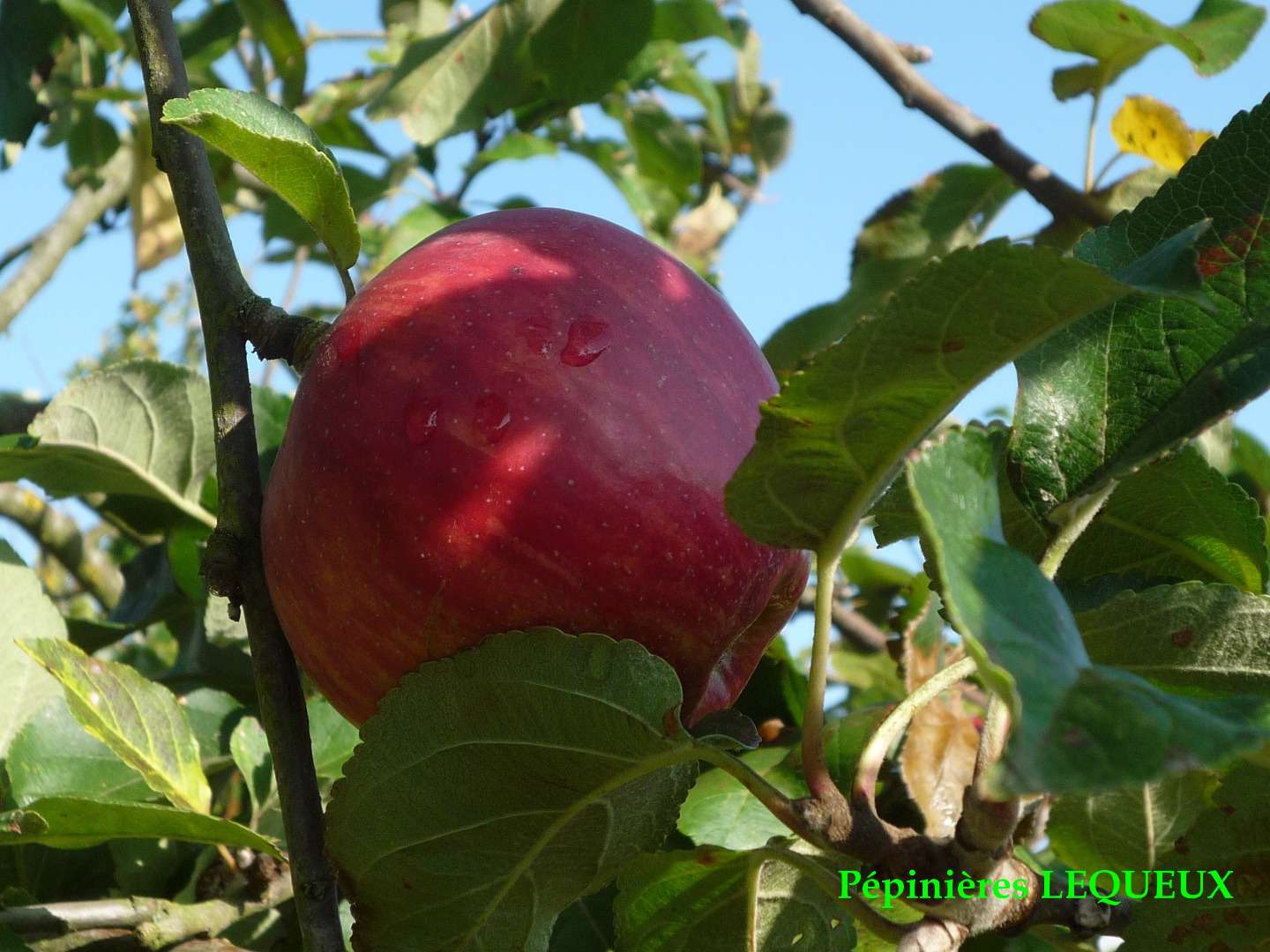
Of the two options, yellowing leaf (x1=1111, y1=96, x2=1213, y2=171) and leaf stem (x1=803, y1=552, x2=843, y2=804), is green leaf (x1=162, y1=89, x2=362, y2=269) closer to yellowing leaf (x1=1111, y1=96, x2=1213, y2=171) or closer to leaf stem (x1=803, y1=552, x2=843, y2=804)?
leaf stem (x1=803, y1=552, x2=843, y2=804)

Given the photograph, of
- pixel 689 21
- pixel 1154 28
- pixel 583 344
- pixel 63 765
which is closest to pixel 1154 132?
pixel 1154 28

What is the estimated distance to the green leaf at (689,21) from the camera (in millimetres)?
1833

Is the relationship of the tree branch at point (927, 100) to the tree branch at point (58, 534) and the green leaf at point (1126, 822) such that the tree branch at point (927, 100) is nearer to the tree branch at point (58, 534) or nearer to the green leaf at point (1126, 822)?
the green leaf at point (1126, 822)

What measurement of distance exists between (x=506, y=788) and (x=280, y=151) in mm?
362

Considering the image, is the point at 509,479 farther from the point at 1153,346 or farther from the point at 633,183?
the point at 633,183

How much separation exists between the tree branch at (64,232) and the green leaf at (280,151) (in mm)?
1021

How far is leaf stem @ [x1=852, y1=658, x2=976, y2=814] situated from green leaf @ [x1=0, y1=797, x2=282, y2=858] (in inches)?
13.4

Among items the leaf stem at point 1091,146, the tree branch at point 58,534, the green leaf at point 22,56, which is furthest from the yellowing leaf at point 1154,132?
the tree branch at point 58,534

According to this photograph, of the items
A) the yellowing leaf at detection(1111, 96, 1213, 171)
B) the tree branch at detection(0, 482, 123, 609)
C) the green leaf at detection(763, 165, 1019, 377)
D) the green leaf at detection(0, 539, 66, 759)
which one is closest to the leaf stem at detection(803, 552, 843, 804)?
the green leaf at detection(0, 539, 66, 759)

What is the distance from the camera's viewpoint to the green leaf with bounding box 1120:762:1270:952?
2.24 feet

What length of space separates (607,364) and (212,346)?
0.27m

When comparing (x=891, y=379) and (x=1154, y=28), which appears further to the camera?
(x=1154, y=28)

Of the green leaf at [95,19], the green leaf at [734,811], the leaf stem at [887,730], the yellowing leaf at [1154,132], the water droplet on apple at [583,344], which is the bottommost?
the green leaf at [734,811]

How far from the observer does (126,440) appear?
1.03 meters
